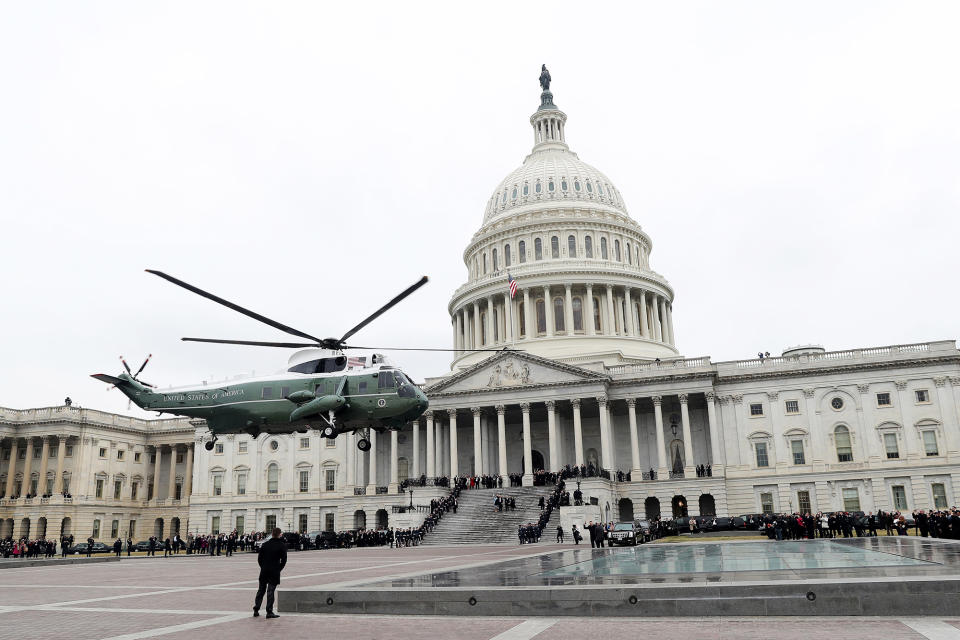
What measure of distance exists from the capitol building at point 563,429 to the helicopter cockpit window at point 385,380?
68.6 feet

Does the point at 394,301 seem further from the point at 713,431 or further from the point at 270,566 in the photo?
the point at 713,431

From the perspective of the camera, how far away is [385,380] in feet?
99.4

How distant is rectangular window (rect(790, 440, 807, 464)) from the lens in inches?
2692

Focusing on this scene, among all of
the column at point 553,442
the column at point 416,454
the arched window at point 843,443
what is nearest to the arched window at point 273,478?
the column at point 416,454

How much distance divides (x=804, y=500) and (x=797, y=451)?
408 cm

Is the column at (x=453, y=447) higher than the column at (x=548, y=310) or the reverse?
the reverse

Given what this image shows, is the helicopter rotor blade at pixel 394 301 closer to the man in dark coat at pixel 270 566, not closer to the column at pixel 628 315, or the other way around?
the man in dark coat at pixel 270 566

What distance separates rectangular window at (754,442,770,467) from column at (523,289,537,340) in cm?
2628

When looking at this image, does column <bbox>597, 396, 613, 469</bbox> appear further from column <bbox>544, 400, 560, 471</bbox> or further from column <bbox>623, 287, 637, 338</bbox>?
column <bbox>623, 287, 637, 338</bbox>

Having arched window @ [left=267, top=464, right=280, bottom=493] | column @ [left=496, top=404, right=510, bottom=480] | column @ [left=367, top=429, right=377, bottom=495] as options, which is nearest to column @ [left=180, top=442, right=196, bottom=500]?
arched window @ [left=267, top=464, right=280, bottom=493]

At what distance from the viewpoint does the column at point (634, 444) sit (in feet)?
224

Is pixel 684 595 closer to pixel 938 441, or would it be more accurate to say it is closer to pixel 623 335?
pixel 938 441

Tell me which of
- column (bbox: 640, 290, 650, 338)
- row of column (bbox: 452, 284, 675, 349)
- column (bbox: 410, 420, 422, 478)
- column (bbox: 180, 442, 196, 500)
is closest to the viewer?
column (bbox: 410, 420, 422, 478)

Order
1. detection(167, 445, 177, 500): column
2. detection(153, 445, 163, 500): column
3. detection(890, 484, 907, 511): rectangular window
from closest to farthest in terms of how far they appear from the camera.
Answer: detection(890, 484, 907, 511): rectangular window
detection(167, 445, 177, 500): column
detection(153, 445, 163, 500): column
